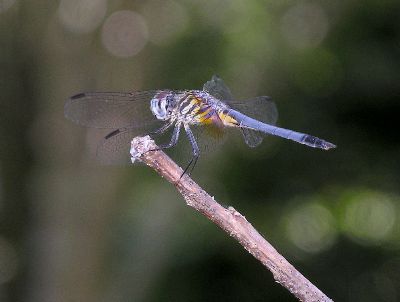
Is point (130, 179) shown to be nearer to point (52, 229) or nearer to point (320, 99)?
point (52, 229)

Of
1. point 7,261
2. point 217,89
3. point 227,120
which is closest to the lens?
point 227,120

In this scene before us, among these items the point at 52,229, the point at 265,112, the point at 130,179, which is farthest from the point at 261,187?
the point at 265,112

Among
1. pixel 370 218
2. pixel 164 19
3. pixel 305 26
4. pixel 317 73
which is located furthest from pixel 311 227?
pixel 164 19

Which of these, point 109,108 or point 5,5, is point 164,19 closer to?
point 5,5

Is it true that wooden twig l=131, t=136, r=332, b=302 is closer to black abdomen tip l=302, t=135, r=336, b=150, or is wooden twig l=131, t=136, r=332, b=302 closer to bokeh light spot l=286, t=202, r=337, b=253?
black abdomen tip l=302, t=135, r=336, b=150

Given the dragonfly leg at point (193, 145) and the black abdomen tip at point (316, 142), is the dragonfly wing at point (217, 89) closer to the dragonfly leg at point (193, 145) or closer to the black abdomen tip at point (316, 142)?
the dragonfly leg at point (193, 145)

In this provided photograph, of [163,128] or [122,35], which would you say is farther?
[122,35]
